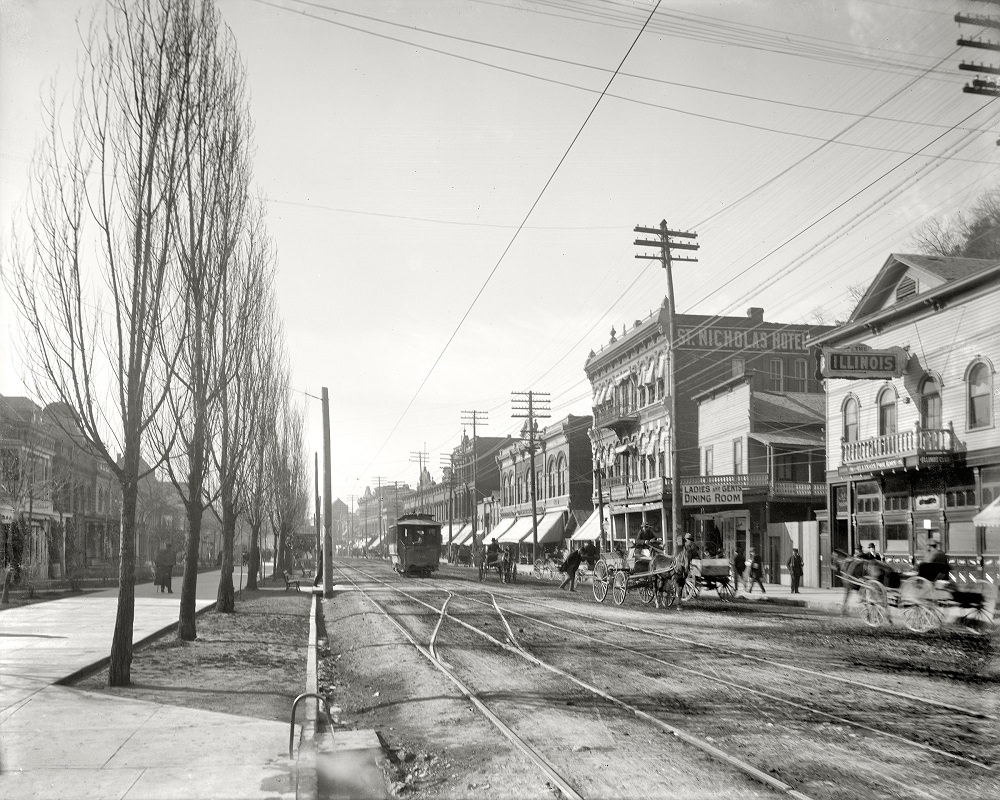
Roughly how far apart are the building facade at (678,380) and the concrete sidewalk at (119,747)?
36.4 metres

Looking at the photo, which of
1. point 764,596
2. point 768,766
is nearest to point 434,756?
point 768,766

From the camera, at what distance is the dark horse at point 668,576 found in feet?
76.0

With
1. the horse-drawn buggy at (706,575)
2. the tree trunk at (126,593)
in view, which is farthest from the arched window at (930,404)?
the tree trunk at (126,593)

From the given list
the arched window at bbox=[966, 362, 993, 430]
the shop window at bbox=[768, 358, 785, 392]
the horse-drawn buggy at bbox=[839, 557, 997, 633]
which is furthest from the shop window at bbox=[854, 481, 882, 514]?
the shop window at bbox=[768, 358, 785, 392]

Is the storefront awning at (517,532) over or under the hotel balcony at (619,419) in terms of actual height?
under

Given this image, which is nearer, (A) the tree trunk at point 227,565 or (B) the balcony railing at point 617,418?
(A) the tree trunk at point 227,565

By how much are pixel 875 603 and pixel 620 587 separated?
26.1ft

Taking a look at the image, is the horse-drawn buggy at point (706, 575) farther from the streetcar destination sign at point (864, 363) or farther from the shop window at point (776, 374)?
the shop window at point (776, 374)

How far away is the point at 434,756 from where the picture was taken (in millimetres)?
7836

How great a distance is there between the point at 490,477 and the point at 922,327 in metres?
69.0

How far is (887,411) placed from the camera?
95.3 feet

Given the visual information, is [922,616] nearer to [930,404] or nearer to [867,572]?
[867,572]

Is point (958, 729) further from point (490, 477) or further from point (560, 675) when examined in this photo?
point (490, 477)

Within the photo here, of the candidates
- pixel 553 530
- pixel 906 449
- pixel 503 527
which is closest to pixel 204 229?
pixel 906 449
